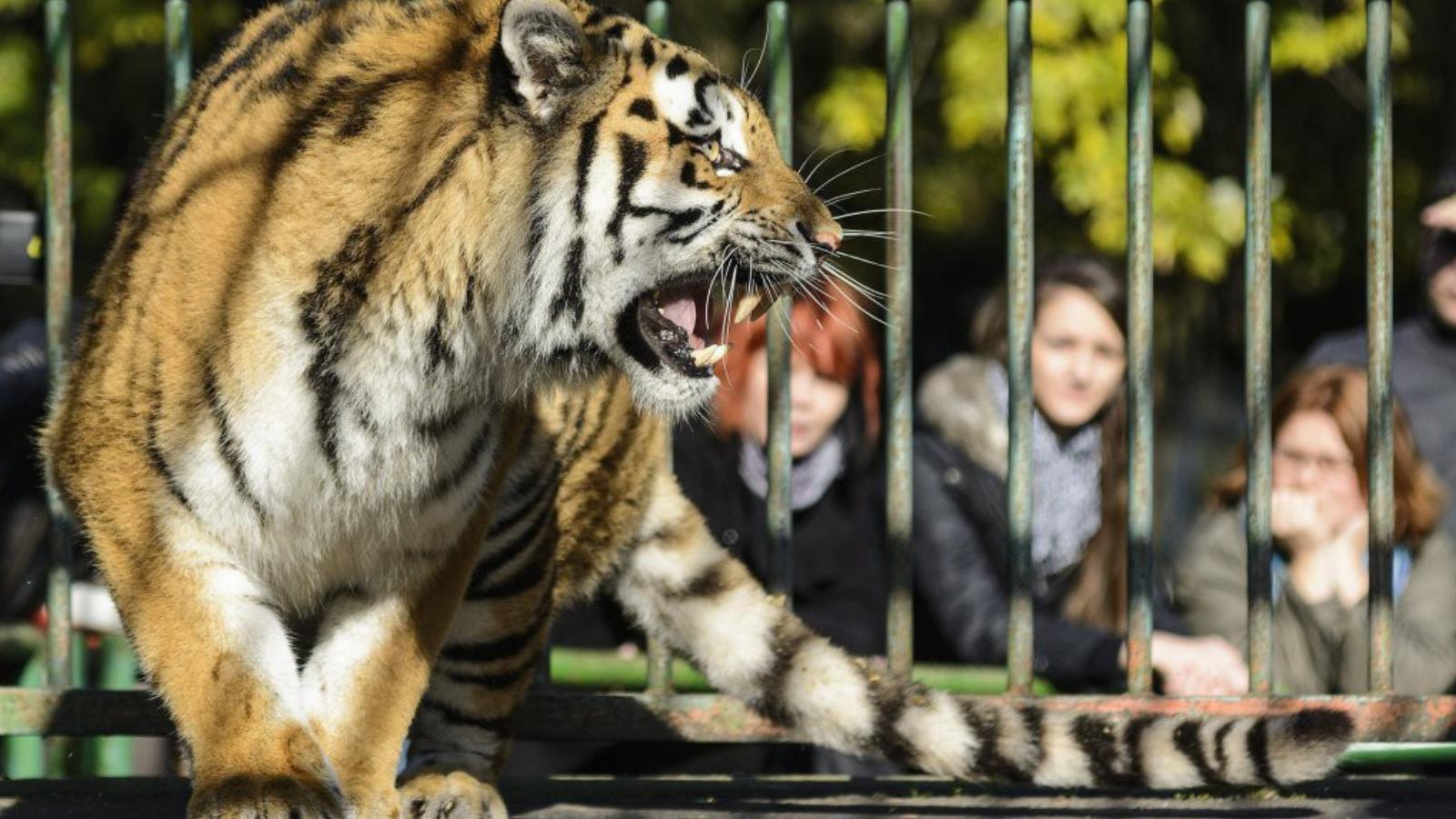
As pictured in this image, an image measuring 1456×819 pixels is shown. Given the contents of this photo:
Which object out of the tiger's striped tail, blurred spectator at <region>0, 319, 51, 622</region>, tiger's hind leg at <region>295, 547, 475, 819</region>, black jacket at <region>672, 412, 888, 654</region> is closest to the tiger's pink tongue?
tiger's hind leg at <region>295, 547, 475, 819</region>

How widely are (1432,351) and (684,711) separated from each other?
2.52 metres

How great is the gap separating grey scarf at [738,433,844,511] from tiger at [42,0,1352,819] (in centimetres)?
128

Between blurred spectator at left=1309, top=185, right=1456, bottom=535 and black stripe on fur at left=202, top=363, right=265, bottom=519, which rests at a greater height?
blurred spectator at left=1309, top=185, right=1456, bottom=535

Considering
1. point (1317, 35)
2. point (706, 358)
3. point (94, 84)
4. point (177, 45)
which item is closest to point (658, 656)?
point (706, 358)

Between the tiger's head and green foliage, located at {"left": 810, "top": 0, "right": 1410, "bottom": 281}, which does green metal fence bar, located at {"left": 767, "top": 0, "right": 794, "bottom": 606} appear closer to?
the tiger's head

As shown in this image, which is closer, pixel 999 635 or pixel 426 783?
pixel 426 783

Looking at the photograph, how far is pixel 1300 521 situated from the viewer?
468cm

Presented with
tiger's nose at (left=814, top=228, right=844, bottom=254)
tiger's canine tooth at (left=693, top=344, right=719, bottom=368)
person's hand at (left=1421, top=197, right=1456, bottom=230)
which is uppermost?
person's hand at (left=1421, top=197, right=1456, bottom=230)

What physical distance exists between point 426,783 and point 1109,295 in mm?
2285

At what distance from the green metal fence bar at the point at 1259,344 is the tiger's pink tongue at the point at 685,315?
1.01 meters

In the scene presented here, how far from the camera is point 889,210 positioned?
3.53 meters

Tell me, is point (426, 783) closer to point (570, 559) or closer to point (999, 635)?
point (570, 559)

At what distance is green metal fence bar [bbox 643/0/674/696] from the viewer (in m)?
3.76

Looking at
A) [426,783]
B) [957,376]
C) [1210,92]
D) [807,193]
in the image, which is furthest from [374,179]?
[1210,92]
